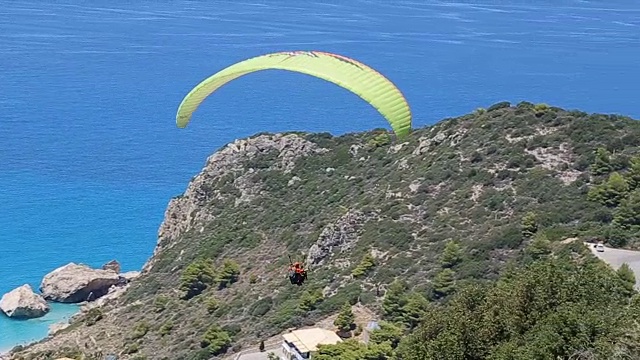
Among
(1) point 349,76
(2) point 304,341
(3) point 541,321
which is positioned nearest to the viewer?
(3) point 541,321

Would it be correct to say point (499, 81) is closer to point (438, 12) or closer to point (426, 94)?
point (426, 94)

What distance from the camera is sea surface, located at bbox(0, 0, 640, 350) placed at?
71938 mm

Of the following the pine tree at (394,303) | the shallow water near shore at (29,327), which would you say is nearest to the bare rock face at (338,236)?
the pine tree at (394,303)

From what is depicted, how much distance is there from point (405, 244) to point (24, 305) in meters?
28.5

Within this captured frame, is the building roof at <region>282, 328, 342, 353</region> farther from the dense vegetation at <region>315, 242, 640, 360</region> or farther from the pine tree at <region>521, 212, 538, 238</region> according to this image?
the pine tree at <region>521, 212, 538, 238</region>

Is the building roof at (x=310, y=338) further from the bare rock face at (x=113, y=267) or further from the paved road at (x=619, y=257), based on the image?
the bare rock face at (x=113, y=267)

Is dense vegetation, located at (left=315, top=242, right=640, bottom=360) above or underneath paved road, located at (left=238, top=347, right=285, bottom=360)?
underneath

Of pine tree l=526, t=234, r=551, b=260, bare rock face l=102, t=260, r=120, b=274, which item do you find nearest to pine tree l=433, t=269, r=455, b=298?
pine tree l=526, t=234, r=551, b=260

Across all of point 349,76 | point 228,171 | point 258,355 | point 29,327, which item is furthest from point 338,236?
point 29,327

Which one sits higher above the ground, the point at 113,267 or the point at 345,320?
the point at 113,267

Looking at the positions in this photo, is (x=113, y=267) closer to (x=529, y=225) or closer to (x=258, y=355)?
(x=258, y=355)

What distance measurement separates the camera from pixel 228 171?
46.0 metres

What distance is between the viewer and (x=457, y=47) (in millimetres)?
121312

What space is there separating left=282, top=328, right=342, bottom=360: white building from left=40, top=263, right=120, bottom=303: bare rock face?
98.3 ft
